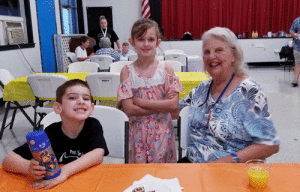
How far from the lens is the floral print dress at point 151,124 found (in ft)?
5.50

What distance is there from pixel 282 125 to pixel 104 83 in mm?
2549

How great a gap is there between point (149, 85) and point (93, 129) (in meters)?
0.57

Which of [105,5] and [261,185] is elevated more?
[105,5]

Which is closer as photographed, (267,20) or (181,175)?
(181,175)

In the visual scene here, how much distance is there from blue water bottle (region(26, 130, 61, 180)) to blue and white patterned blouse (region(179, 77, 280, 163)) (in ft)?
2.52

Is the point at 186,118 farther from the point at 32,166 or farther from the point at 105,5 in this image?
the point at 105,5

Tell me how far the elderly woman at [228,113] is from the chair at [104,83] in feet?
4.72

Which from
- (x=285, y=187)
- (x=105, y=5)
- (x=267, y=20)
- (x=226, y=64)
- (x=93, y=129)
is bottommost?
(x=285, y=187)

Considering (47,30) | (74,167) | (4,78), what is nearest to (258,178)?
(74,167)

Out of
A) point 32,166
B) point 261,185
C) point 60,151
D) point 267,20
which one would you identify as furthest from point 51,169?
point 267,20

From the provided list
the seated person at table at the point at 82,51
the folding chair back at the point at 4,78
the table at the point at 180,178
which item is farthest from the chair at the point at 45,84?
the seated person at table at the point at 82,51

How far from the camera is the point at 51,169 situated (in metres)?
0.90

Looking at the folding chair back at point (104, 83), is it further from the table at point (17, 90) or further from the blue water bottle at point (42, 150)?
the blue water bottle at point (42, 150)

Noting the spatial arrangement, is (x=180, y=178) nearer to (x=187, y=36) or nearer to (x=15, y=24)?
(x=15, y=24)
